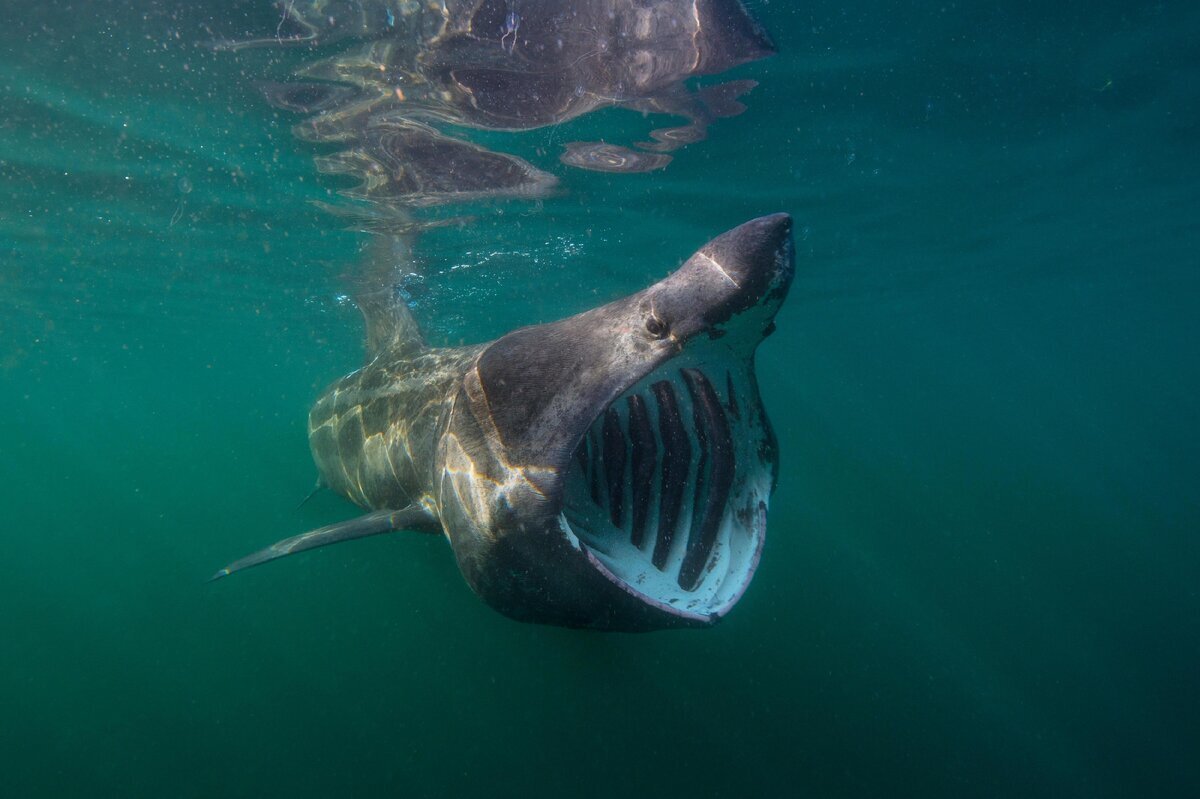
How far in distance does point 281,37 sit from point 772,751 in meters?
10.3

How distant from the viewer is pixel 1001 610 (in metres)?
13.4

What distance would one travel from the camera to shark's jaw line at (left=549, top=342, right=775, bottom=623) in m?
3.38

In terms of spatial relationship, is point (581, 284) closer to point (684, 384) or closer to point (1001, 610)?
point (1001, 610)

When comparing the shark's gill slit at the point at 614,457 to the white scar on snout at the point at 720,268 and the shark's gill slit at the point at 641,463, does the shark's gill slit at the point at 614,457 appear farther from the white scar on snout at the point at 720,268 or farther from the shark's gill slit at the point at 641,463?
the white scar on snout at the point at 720,268

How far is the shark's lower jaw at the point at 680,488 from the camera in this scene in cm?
344

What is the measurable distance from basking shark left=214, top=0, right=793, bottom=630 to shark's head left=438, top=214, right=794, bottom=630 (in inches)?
0.5

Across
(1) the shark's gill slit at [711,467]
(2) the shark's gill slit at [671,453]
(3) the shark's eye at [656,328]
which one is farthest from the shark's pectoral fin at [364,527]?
(3) the shark's eye at [656,328]

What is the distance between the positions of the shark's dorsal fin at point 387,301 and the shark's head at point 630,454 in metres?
4.04

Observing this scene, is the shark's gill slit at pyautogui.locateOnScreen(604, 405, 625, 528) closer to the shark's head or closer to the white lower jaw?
the shark's head

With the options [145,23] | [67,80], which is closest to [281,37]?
[145,23]

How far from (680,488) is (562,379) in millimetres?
1230

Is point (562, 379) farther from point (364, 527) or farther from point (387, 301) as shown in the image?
point (387, 301)

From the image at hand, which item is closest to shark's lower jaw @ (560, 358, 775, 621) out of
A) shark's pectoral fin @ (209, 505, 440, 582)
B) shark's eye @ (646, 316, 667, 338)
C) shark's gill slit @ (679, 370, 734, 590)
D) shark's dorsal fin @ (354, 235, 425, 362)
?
shark's gill slit @ (679, 370, 734, 590)

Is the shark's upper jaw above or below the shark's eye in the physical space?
below
